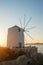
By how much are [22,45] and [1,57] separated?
13.8 meters

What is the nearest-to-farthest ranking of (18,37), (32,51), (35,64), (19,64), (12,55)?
(19,64), (35,64), (12,55), (32,51), (18,37)

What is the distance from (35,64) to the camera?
1803 cm

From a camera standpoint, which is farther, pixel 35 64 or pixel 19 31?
pixel 19 31

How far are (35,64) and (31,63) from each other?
0.76 metres

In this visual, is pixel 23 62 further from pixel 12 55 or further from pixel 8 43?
pixel 8 43

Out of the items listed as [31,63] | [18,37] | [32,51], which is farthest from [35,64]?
[18,37]

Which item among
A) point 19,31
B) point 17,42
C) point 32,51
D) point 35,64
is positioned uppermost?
point 19,31

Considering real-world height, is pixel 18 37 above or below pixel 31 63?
above

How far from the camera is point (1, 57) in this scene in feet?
61.7

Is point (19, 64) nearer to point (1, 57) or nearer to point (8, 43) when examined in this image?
point (1, 57)

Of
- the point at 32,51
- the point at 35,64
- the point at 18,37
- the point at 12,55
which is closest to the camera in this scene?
the point at 35,64

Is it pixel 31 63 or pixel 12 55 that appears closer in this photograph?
pixel 31 63

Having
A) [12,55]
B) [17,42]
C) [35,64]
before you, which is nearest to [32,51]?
[17,42]

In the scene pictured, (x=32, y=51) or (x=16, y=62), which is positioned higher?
(x=32, y=51)
